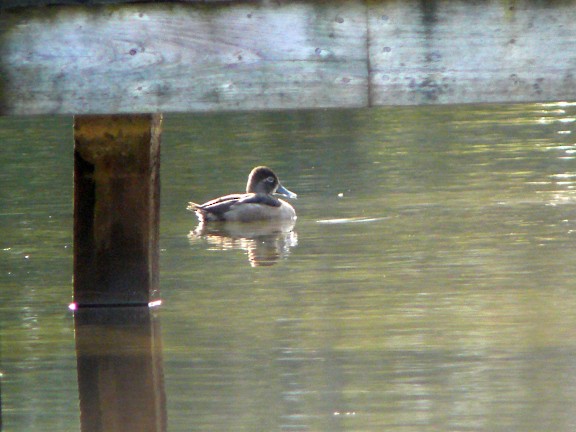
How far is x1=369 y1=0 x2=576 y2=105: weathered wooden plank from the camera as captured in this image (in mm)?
5043

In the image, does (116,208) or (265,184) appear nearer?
(116,208)

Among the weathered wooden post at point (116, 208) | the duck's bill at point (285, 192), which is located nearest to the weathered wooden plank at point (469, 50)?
the weathered wooden post at point (116, 208)

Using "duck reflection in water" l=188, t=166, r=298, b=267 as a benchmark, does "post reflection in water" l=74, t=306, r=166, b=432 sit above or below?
below

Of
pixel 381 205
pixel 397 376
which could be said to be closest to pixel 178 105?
pixel 397 376

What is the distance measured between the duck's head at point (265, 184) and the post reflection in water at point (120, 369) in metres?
5.57

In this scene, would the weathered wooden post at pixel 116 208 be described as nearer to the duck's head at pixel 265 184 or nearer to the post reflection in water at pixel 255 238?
the post reflection in water at pixel 255 238

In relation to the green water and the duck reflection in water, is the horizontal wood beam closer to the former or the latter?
the green water

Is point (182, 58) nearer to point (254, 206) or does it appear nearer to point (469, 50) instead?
point (469, 50)

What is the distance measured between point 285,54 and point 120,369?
313cm

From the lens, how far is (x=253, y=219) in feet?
46.8

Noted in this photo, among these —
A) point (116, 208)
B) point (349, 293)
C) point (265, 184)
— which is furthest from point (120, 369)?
point (265, 184)

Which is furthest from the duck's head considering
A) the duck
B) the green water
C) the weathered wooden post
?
the weathered wooden post

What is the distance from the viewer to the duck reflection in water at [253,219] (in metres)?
12.4

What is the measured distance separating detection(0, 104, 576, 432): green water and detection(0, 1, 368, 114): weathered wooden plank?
178 centimetres
